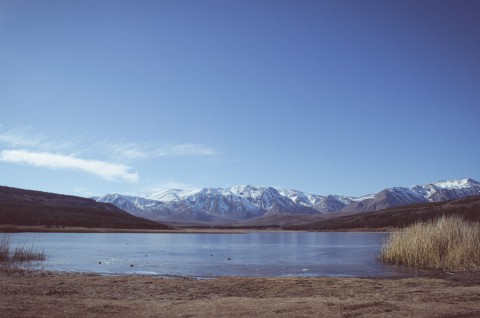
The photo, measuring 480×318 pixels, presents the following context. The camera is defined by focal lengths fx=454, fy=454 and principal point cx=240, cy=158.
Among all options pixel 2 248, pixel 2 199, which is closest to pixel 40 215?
pixel 2 199

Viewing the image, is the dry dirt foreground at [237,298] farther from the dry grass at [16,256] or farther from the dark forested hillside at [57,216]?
the dark forested hillside at [57,216]

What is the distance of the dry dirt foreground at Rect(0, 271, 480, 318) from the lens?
14219 mm

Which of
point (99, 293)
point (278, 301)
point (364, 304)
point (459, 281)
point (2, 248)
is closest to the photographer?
point (364, 304)

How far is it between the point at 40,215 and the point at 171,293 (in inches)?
5930

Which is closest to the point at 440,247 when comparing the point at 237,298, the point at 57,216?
the point at 237,298

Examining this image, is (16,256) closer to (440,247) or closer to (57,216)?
(440,247)

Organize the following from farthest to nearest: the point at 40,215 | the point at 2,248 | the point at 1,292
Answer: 1. the point at 40,215
2. the point at 2,248
3. the point at 1,292

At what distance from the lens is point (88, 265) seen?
36.0 m

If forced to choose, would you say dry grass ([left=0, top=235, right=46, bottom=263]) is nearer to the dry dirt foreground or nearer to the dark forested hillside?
the dry dirt foreground

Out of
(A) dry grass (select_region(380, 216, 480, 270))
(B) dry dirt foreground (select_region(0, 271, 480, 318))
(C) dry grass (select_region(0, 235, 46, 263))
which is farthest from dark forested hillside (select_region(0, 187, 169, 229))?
(B) dry dirt foreground (select_region(0, 271, 480, 318))

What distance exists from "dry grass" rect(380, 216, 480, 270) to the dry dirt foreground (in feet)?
23.6

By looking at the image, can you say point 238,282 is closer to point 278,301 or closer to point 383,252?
point 278,301

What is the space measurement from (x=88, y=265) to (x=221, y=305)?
23.4 m

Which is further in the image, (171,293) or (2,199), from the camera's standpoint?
(2,199)
